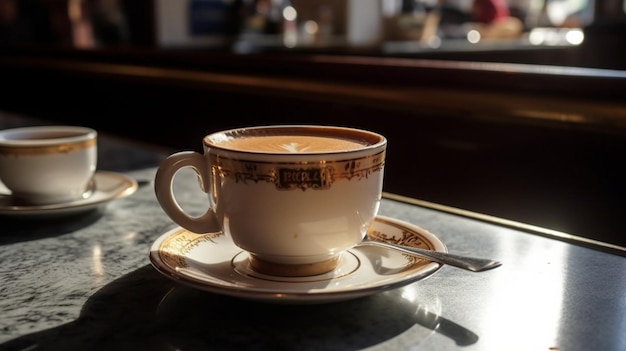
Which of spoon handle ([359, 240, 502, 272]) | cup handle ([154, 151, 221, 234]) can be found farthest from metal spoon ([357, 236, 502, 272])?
cup handle ([154, 151, 221, 234])

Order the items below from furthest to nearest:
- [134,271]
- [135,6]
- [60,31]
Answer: [60,31] → [135,6] → [134,271]

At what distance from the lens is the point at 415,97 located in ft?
4.51

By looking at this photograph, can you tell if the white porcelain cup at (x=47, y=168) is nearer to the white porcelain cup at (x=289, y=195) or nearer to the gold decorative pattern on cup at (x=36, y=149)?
the gold decorative pattern on cup at (x=36, y=149)

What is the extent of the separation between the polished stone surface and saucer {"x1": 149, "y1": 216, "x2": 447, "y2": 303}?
19 millimetres

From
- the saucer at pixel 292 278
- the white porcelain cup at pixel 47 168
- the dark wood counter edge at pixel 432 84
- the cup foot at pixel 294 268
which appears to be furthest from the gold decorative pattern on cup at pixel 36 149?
the dark wood counter edge at pixel 432 84

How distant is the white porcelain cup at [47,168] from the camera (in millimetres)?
776

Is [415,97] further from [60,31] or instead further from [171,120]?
[60,31]

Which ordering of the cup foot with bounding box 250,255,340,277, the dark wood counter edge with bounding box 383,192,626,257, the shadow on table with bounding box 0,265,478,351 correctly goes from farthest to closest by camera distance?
the dark wood counter edge with bounding box 383,192,626,257 < the cup foot with bounding box 250,255,340,277 < the shadow on table with bounding box 0,265,478,351

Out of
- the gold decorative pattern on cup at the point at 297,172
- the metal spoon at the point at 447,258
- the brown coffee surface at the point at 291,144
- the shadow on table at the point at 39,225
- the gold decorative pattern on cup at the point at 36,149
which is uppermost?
the brown coffee surface at the point at 291,144

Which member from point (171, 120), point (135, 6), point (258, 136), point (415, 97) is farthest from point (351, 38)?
point (258, 136)

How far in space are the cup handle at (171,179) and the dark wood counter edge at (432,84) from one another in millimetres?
735

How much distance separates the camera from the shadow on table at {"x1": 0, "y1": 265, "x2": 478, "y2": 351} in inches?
17.8

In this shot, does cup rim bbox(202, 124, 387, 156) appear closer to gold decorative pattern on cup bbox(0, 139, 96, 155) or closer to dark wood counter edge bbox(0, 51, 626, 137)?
gold decorative pattern on cup bbox(0, 139, 96, 155)

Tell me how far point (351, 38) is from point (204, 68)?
196 inches
